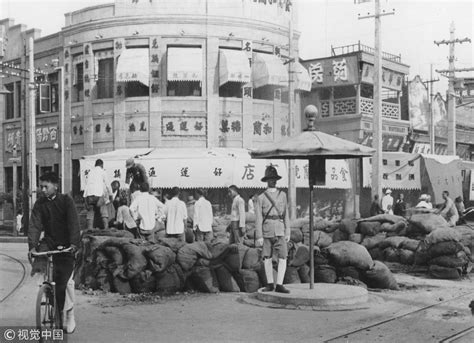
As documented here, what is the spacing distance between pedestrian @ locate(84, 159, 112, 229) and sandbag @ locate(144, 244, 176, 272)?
102 inches

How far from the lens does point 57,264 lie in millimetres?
6691

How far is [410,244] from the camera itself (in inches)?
550

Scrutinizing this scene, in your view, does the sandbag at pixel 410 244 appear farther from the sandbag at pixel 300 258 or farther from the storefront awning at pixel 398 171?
the storefront awning at pixel 398 171

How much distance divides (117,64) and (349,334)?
2272cm

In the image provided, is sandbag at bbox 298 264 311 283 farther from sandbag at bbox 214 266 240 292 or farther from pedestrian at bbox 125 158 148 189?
pedestrian at bbox 125 158 148 189

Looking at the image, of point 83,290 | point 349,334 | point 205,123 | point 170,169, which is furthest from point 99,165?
point 205,123

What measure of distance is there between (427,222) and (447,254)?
7.15 ft

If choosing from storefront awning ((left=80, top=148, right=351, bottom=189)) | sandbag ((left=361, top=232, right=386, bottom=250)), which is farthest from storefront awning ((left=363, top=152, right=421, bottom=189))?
sandbag ((left=361, top=232, right=386, bottom=250))

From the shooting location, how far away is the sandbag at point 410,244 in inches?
546

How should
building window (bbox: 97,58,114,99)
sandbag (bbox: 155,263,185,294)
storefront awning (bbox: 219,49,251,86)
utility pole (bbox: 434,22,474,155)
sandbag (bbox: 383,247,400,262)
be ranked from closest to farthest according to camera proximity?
1. sandbag (bbox: 155,263,185,294)
2. sandbag (bbox: 383,247,400,262)
3. storefront awning (bbox: 219,49,251,86)
4. building window (bbox: 97,58,114,99)
5. utility pole (bbox: 434,22,474,155)

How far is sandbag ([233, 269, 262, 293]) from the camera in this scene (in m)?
10.5

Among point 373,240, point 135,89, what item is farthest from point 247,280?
point 135,89

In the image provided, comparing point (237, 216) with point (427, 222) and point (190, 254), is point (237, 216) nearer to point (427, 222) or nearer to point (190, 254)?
point (427, 222)

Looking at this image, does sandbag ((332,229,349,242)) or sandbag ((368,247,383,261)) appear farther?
sandbag ((332,229,349,242))
